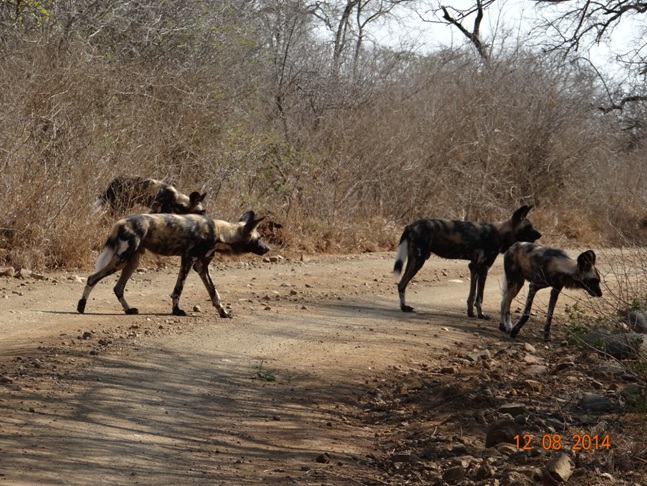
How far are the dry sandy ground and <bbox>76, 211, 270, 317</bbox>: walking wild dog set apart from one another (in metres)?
0.25

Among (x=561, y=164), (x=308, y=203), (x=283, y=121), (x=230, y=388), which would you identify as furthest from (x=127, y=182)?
(x=561, y=164)

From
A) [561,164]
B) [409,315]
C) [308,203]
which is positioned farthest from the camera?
[561,164]

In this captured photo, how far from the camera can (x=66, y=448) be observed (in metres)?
4.62

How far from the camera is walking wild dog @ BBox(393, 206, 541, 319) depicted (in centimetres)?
991

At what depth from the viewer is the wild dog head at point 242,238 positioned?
912 cm

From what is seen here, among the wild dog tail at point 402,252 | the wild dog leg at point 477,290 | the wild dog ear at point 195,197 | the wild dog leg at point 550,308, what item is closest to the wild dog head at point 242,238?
the wild dog tail at point 402,252

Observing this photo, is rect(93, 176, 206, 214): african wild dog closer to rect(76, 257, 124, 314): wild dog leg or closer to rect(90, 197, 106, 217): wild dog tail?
rect(90, 197, 106, 217): wild dog tail

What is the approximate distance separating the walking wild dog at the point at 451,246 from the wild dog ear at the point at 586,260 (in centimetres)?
143

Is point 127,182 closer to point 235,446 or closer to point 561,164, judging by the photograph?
point 235,446

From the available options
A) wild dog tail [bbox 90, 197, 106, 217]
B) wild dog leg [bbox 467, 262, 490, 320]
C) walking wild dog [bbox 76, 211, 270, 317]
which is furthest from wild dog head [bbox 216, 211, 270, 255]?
wild dog tail [bbox 90, 197, 106, 217]

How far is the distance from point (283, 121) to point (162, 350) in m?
9.65

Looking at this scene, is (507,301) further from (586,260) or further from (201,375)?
(201,375)

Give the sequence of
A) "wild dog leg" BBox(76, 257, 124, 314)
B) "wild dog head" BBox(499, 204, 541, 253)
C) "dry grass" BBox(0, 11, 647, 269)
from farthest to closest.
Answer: "dry grass" BBox(0, 11, 647, 269) → "wild dog head" BBox(499, 204, 541, 253) → "wild dog leg" BBox(76, 257, 124, 314)

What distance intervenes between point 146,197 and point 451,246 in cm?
415
